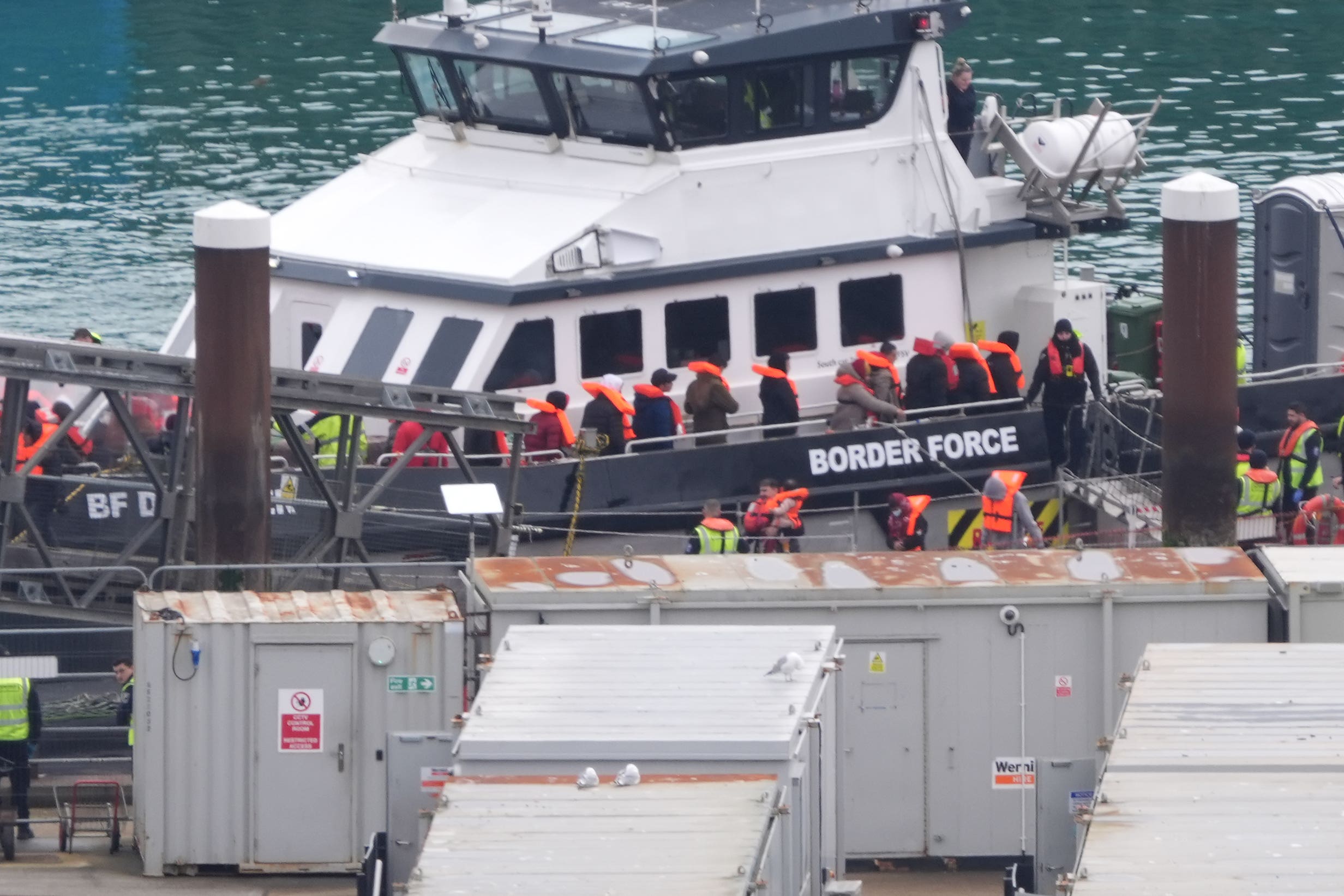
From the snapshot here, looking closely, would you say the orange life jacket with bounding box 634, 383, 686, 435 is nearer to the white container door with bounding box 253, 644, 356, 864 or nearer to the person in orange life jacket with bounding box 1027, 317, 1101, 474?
the person in orange life jacket with bounding box 1027, 317, 1101, 474

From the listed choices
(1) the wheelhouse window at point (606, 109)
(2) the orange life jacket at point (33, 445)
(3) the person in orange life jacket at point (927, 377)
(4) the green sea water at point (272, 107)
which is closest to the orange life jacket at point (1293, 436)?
(3) the person in orange life jacket at point (927, 377)

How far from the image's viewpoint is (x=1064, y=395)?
16516mm

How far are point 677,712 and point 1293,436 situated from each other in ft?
26.1

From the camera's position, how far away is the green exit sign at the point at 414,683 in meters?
11.8

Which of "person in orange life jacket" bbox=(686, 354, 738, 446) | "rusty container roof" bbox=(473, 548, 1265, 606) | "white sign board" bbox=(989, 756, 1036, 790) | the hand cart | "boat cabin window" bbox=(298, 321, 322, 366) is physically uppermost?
"boat cabin window" bbox=(298, 321, 322, 366)

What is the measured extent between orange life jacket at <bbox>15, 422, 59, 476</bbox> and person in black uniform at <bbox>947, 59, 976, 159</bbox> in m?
6.89

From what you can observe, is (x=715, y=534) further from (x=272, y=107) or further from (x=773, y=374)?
(x=272, y=107)

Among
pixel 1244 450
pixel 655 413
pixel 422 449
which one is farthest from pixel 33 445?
pixel 1244 450

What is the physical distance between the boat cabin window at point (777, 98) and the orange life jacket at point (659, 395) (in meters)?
2.00

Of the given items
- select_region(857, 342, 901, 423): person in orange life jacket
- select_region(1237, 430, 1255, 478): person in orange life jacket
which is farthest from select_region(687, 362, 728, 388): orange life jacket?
select_region(1237, 430, 1255, 478): person in orange life jacket

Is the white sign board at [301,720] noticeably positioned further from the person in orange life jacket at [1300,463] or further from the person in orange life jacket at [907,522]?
the person in orange life jacket at [1300,463]

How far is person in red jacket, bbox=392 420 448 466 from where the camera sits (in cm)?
1516

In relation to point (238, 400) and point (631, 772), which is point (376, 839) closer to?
point (631, 772)

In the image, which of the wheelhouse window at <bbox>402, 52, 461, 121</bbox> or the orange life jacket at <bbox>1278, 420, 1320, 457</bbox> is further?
the wheelhouse window at <bbox>402, 52, 461, 121</bbox>
